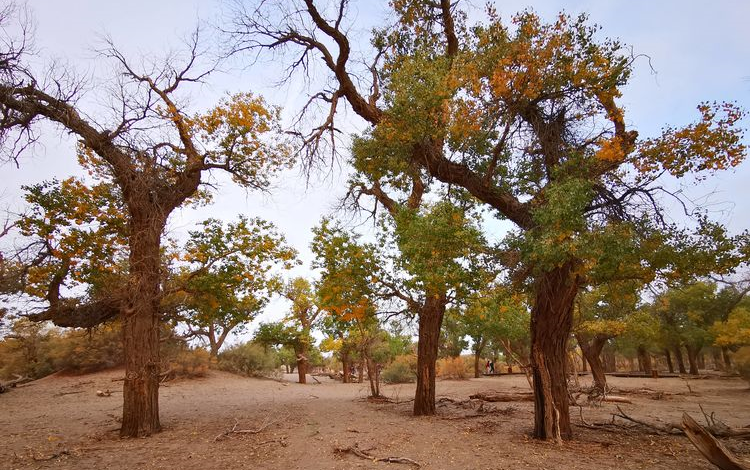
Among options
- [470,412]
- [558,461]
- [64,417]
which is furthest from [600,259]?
A: [64,417]

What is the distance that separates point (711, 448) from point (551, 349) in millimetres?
2753

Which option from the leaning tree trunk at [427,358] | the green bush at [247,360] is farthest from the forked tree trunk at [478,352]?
the leaning tree trunk at [427,358]

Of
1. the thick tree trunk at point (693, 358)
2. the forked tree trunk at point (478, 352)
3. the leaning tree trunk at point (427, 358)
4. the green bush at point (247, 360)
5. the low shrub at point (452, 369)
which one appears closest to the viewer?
the leaning tree trunk at point (427, 358)

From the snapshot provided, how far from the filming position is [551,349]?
766cm

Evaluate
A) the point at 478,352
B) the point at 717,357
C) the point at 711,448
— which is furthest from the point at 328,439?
the point at 717,357

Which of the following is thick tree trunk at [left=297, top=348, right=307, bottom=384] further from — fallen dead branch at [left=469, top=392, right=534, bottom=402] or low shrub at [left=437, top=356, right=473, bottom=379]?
fallen dead branch at [left=469, top=392, right=534, bottom=402]

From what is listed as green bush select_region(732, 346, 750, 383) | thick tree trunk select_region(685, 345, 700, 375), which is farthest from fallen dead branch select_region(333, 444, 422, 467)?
thick tree trunk select_region(685, 345, 700, 375)

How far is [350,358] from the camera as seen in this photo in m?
32.2

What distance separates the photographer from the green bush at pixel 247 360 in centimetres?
2669

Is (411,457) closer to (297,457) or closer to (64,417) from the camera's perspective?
(297,457)

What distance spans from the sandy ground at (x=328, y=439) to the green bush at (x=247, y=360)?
13.3m

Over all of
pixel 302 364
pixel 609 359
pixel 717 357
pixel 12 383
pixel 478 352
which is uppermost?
pixel 12 383

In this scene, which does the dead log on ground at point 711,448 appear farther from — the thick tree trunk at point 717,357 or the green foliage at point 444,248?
the thick tree trunk at point 717,357

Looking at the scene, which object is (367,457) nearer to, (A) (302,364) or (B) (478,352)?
(A) (302,364)
